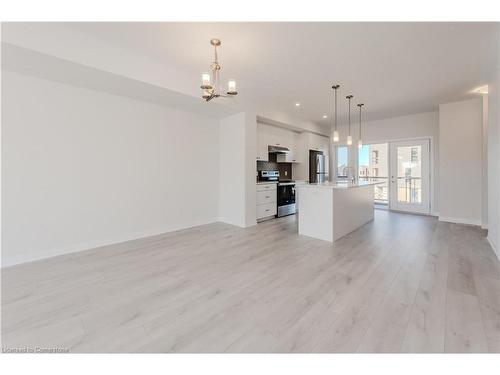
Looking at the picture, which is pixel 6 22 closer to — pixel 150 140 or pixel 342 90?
pixel 150 140

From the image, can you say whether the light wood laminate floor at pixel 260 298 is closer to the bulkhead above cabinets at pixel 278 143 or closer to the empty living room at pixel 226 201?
the empty living room at pixel 226 201

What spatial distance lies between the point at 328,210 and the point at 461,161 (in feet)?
11.9

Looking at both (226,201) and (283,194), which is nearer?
(226,201)

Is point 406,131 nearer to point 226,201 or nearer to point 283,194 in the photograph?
point 283,194

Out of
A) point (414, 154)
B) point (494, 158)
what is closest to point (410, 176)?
point (414, 154)

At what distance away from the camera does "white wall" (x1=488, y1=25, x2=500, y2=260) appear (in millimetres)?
3035

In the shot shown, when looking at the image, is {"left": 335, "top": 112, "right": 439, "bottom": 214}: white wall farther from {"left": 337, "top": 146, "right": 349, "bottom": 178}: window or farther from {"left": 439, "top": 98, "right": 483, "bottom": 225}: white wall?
{"left": 439, "top": 98, "right": 483, "bottom": 225}: white wall

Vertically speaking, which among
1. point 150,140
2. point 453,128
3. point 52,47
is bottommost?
point 150,140

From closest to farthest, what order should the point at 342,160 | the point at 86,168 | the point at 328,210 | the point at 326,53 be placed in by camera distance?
the point at 326,53
the point at 86,168
the point at 328,210
the point at 342,160

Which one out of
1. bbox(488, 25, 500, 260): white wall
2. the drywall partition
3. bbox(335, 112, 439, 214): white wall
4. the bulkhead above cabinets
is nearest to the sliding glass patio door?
bbox(335, 112, 439, 214): white wall

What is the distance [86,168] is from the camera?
342 cm

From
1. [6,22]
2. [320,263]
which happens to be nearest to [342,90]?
[320,263]
